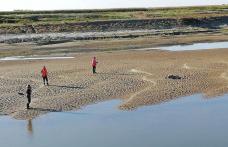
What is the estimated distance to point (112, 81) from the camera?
32031mm

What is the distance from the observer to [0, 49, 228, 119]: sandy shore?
2708 centimetres

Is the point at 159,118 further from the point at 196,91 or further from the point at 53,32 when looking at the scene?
the point at 53,32

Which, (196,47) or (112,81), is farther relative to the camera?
(196,47)

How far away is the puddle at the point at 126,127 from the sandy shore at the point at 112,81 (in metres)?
1.25

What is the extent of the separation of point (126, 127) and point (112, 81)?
9.86 metres

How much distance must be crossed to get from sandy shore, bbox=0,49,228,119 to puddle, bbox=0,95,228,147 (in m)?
1.25

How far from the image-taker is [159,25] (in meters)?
71.9

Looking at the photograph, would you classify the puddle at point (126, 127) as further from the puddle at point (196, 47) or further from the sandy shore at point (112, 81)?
the puddle at point (196, 47)

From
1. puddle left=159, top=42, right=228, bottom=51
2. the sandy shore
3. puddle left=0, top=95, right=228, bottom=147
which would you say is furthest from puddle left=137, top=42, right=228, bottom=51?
puddle left=0, top=95, right=228, bottom=147

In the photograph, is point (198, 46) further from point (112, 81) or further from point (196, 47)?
point (112, 81)

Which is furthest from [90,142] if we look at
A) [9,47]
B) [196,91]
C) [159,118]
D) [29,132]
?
[9,47]

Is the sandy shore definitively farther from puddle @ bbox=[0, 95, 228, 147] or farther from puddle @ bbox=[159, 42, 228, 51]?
puddle @ bbox=[159, 42, 228, 51]

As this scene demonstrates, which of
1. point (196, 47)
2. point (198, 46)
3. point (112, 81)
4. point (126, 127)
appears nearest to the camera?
point (126, 127)

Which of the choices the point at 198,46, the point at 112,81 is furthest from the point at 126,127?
the point at 198,46
